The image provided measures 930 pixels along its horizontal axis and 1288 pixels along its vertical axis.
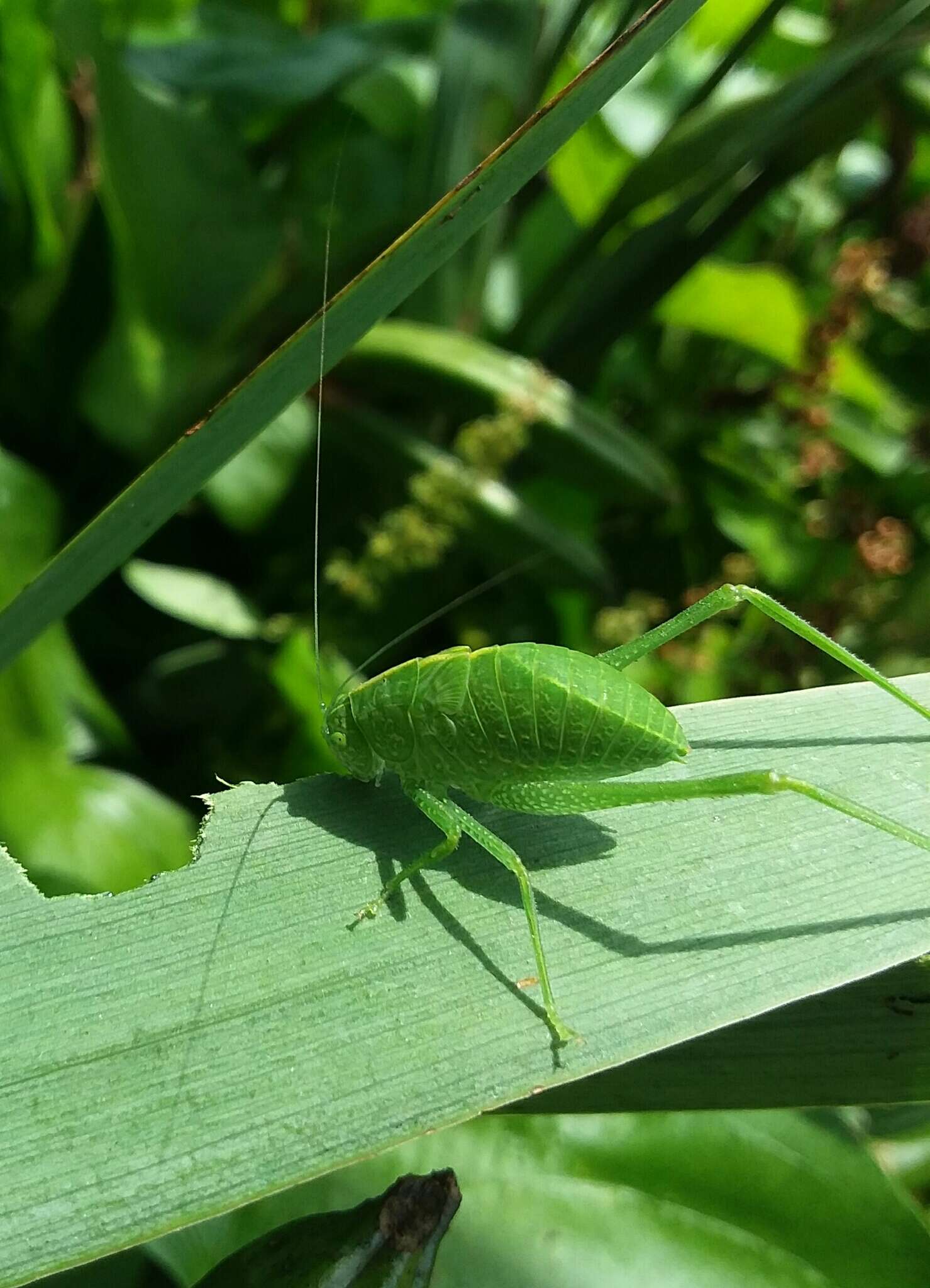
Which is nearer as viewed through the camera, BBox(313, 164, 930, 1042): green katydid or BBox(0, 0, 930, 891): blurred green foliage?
BBox(313, 164, 930, 1042): green katydid

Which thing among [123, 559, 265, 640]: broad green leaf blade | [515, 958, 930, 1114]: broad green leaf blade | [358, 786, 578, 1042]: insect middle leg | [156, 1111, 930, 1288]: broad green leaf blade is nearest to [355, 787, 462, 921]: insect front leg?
[358, 786, 578, 1042]: insect middle leg

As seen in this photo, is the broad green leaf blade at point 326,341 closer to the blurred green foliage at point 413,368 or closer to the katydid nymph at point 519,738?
the katydid nymph at point 519,738

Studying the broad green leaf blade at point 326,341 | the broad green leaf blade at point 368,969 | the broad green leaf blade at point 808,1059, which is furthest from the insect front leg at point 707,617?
the broad green leaf blade at point 326,341

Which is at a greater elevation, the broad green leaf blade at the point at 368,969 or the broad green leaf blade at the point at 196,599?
the broad green leaf blade at the point at 196,599

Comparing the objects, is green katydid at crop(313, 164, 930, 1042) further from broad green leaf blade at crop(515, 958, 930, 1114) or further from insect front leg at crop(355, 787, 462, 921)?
broad green leaf blade at crop(515, 958, 930, 1114)

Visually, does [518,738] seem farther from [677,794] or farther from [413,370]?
[413,370]

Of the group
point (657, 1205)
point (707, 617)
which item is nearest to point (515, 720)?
point (707, 617)
